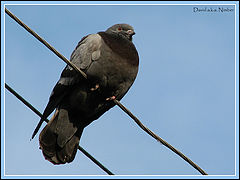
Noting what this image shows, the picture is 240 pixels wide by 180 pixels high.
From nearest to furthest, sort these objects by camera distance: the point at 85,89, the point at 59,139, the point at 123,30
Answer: the point at 85,89
the point at 59,139
the point at 123,30

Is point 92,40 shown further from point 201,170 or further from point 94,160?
point 201,170

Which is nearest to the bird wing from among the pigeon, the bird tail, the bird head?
the pigeon

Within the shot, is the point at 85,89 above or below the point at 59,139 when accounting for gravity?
above

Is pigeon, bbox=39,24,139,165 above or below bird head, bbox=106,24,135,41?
below

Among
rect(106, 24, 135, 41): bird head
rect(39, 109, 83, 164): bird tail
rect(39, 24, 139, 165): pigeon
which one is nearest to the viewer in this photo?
rect(39, 24, 139, 165): pigeon

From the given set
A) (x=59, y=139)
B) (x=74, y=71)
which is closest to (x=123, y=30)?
(x=74, y=71)

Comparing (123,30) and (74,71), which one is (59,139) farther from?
(123,30)

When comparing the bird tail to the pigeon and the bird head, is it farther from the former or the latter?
the bird head

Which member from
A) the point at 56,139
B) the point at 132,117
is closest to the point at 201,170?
the point at 132,117

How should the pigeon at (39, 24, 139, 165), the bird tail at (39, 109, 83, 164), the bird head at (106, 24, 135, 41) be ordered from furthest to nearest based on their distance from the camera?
the bird head at (106, 24, 135, 41) < the bird tail at (39, 109, 83, 164) < the pigeon at (39, 24, 139, 165)
